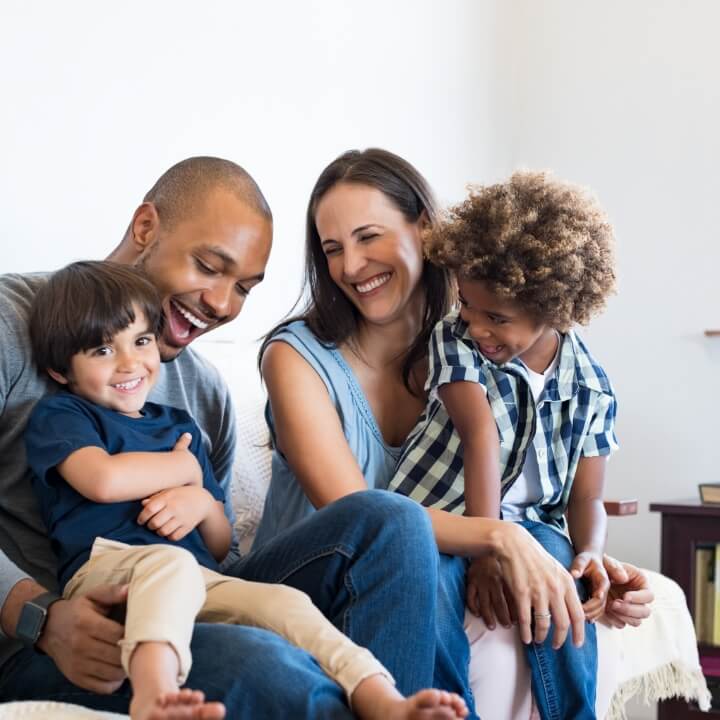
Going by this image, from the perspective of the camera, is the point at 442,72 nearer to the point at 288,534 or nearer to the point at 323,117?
the point at 323,117

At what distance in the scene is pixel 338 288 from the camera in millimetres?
1774

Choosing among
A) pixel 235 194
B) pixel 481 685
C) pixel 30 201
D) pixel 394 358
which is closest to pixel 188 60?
pixel 30 201

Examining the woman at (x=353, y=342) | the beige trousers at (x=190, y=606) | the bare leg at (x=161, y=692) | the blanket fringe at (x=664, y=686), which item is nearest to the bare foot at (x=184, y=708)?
the bare leg at (x=161, y=692)

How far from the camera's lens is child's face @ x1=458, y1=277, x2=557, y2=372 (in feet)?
5.05

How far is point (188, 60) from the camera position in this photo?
2238mm

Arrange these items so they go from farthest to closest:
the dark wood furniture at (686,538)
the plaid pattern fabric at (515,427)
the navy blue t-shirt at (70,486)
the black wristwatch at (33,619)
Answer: the dark wood furniture at (686,538) < the plaid pattern fabric at (515,427) < the navy blue t-shirt at (70,486) < the black wristwatch at (33,619)

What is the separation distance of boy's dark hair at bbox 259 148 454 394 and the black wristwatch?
2.23 feet

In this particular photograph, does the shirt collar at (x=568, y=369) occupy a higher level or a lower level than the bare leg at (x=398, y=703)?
higher

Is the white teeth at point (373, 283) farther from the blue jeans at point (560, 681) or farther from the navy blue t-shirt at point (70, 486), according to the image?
the blue jeans at point (560, 681)

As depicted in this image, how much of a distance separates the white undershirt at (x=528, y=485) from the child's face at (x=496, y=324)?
0.20ft

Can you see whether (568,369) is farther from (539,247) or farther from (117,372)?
(117,372)

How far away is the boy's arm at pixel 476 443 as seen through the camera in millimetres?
1495

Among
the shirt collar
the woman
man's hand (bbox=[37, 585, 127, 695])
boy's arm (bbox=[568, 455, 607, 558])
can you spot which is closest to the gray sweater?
man's hand (bbox=[37, 585, 127, 695])

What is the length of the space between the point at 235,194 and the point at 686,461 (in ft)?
Result: 6.91
